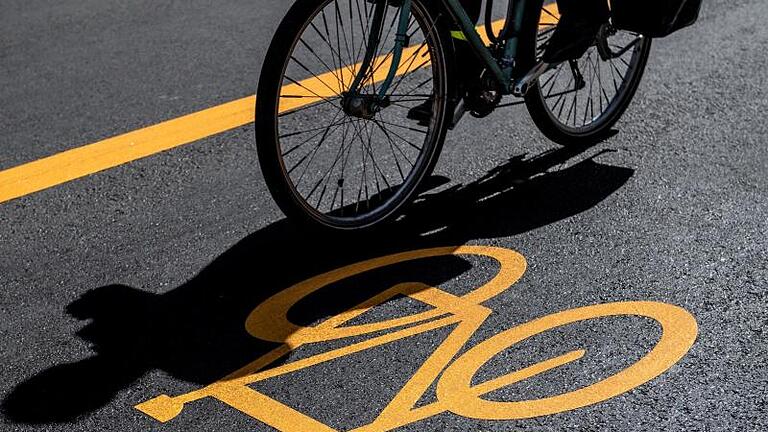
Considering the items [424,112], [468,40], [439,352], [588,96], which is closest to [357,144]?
[424,112]

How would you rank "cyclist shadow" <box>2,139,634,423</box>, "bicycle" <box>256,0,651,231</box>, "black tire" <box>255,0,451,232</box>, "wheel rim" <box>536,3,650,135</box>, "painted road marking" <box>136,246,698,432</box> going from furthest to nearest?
1. "wheel rim" <box>536,3,650,135</box>
2. "bicycle" <box>256,0,651,231</box>
3. "black tire" <box>255,0,451,232</box>
4. "cyclist shadow" <box>2,139,634,423</box>
5. "painted road marking" <box>136,246,698,432</box>

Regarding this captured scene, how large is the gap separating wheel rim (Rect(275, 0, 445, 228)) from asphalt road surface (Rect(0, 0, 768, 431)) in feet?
0.54

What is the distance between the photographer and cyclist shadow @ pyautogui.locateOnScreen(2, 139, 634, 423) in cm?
378

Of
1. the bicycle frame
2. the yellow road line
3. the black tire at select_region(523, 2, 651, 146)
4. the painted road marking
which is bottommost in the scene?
the painted road marking

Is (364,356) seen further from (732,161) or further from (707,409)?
(732,161)

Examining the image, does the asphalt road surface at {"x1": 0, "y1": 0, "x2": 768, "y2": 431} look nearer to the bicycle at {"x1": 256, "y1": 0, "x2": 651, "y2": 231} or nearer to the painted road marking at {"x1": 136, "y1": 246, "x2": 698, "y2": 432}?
the painted road marking at {"x1": 136, "y1": 246, "x2": 698, "y2": 432}

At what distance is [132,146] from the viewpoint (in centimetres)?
565

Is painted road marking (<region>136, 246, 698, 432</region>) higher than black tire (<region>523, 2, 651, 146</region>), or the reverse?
black tire (<region>523, 2, 651, 146</region>)

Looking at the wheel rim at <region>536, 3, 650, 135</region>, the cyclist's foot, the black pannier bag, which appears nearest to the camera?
the cyclist's foot

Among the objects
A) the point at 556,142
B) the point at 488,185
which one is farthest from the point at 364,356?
the point at 556,142

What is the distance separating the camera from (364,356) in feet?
12.7

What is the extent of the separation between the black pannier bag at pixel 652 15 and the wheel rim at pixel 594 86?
29 centimetres

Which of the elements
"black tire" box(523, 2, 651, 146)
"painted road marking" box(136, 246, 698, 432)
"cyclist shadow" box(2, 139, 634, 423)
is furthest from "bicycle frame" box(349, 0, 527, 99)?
"painted road marking" box(136, 246, 698, 432)

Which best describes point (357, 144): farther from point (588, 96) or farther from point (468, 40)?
point (588, 96)
